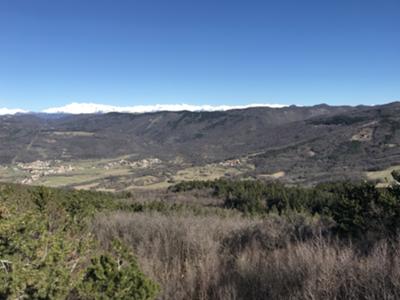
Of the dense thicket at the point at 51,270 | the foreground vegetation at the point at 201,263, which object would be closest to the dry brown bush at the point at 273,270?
the foreground vegetation at the point at 201,263

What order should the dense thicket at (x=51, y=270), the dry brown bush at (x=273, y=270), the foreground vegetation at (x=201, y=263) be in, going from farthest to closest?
the dry brown bush at (x=273, y=270) < the foreground vegetation at (x=201, y=263) < the dense thicket at (x=51, y=270)

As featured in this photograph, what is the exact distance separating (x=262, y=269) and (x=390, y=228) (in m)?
4.87

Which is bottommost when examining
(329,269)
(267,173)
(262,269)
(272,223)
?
(267,173)

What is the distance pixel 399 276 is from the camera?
5.10 metres

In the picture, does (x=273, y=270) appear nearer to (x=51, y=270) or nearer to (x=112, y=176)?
(x=51, y=270)

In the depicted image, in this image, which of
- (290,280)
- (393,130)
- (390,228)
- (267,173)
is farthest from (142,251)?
(393,130)

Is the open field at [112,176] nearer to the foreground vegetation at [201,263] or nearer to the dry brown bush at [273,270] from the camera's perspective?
the dry brown bush at [273,270]

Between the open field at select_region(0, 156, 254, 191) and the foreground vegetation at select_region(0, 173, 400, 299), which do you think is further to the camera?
the open field at select_region(0, 156, 254, 191)

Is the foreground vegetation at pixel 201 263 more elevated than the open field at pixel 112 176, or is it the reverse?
the foreground vegetation at pixel 201 263

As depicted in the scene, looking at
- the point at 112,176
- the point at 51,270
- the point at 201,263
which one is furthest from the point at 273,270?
the point at 112,176

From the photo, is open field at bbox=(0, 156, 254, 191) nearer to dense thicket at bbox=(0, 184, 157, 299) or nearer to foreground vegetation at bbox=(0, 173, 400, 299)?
foreground vegetation at bbox=(0, 173, 400, 299)

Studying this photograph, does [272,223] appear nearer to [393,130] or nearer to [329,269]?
[329,269]

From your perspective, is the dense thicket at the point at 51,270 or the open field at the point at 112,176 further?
the open field at the point at 112,176

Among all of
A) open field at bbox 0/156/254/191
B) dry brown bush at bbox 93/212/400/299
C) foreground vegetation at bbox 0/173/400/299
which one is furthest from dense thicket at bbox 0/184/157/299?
open field at bbox 0/156/254/191
